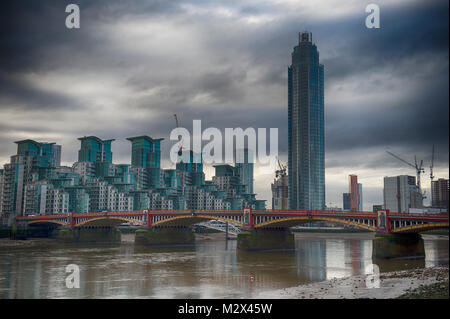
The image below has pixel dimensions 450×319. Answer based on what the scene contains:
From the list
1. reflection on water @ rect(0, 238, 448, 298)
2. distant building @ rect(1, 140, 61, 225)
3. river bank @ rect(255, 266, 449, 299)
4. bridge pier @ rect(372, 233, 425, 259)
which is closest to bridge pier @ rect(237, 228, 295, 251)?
reflection on water @ rect(0, 238, 448, 298)

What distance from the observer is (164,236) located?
11150cm

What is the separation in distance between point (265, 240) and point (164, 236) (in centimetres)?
3045

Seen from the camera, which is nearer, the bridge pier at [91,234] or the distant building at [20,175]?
the bridge pier at [91,234]

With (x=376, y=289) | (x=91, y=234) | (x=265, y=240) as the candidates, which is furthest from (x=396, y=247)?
(x=91, y=234)

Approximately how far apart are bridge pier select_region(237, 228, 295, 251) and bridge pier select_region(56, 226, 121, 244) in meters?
49.5

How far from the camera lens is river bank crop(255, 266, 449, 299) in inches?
1297

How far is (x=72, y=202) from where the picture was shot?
562ft

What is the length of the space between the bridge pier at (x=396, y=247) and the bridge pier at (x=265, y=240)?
25725 mm

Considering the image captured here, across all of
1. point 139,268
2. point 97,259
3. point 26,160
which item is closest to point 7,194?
point 26,160

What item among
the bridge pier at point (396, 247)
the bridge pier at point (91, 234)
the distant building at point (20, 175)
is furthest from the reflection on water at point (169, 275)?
the distant building at point (20, 175)

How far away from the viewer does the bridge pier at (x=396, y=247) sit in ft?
228

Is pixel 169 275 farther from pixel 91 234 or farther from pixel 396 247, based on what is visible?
pixel 91 234

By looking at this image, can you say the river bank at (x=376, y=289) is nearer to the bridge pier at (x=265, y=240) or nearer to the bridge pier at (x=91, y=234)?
the bridge pier at (x=265, y=240)
